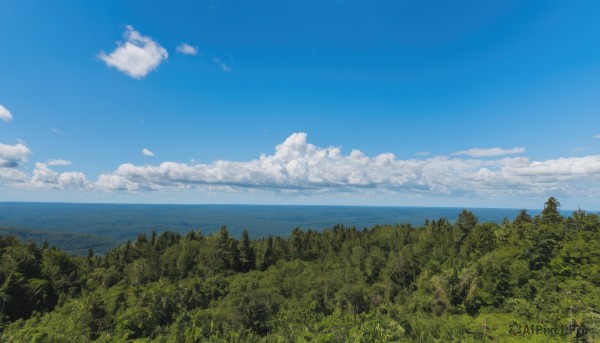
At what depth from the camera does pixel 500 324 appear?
4106 cm

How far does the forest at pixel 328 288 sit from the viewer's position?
3966cm

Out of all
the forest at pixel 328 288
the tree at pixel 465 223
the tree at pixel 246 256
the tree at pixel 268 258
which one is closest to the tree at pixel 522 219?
the forest at pixel 328 288

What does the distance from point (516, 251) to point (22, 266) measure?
98689mm

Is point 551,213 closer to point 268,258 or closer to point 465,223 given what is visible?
point 465,223

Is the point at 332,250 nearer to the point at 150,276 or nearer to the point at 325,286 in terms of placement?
the point at 325,286

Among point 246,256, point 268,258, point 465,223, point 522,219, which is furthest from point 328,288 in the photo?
point 522,219

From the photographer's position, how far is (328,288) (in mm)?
65438

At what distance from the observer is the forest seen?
39.7 m

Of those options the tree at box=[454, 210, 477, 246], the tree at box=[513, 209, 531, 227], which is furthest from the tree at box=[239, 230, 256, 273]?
the tree at box=[513, 209, 531, 227]

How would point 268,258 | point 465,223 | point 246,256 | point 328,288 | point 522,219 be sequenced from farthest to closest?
point 268,258
point 246,256
point 465,223
point 522,219
point 328,288

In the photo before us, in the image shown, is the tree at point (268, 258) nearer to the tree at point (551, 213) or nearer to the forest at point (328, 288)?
the forest at point (328, 288)

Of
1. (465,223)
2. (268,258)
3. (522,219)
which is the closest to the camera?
(522,219)

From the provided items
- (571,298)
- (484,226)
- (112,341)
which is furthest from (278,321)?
(484,226)

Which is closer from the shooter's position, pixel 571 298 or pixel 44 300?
pixel 571 298
